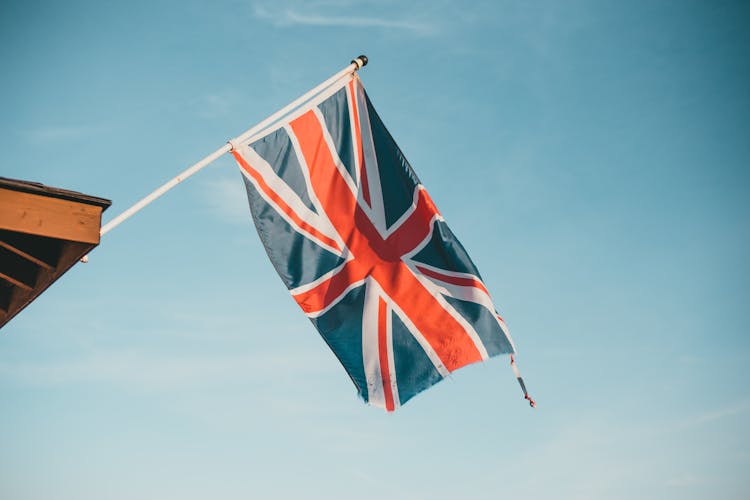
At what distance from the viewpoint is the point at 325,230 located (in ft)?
31.3

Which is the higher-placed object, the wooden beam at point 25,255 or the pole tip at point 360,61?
the pole tip at point 360,61

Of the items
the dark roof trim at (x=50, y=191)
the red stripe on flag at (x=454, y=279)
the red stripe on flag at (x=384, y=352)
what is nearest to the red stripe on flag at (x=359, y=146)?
the red stripe on flag at (x=454, y=279)

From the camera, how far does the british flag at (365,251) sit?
9125 mm

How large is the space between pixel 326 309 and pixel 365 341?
0.66m

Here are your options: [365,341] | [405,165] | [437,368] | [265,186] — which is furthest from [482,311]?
[265,186]

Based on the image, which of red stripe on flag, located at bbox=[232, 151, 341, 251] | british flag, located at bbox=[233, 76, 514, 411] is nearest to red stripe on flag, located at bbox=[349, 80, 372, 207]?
british flag, located at bbox=[233, 76, 514, 411]

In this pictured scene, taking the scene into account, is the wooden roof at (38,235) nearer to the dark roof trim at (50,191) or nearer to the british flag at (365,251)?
the dark roof trim at (50,191)

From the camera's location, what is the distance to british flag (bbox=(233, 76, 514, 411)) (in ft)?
29.9

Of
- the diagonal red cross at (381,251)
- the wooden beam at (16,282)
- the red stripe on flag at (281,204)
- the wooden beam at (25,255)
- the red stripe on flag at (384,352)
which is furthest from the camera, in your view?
the diagonal red cross at (381,251)

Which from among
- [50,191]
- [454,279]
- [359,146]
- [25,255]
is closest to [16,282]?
[25,255]

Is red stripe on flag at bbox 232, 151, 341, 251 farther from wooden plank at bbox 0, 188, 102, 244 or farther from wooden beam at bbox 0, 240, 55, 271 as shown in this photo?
wooden beam at bbox 0, 240, 55, 271

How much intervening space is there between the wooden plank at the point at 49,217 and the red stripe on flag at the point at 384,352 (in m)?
4.30

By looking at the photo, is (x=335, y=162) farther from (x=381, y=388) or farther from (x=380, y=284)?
(x=381, y=388)

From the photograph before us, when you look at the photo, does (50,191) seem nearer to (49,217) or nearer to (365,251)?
(49,217)
